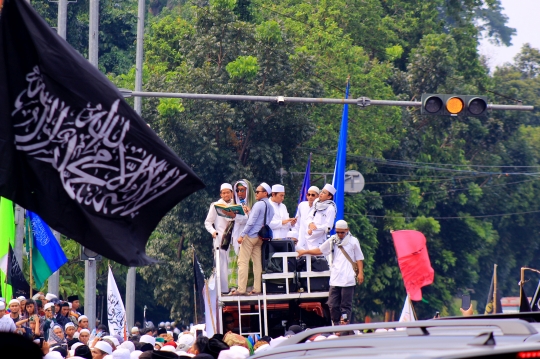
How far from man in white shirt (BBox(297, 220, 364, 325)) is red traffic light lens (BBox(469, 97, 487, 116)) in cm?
357

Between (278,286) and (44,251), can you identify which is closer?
(278,286)

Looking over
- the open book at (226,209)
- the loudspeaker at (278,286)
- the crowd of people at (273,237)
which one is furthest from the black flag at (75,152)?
the loudspeaker at (278,286)

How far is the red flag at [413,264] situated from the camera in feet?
56.2

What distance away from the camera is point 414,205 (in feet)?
141

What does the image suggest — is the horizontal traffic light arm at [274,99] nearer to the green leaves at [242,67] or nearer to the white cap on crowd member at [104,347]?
the white cap on crowd member at [104,347]

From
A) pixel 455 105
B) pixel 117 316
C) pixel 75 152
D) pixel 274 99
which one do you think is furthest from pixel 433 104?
pixel 75 152

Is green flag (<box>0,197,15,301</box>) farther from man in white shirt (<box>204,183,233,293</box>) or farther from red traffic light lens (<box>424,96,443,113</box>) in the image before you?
red traffic light lens (<box>424,96,443,113</box>)

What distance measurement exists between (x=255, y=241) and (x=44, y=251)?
476 cm

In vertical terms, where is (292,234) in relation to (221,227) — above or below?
below

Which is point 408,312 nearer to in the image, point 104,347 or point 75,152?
point 104,347

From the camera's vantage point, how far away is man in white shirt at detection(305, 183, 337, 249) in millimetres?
15156

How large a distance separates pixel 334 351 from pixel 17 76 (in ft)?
8.37

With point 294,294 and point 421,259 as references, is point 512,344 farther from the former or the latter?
point 421,259

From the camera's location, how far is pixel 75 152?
218 inches
